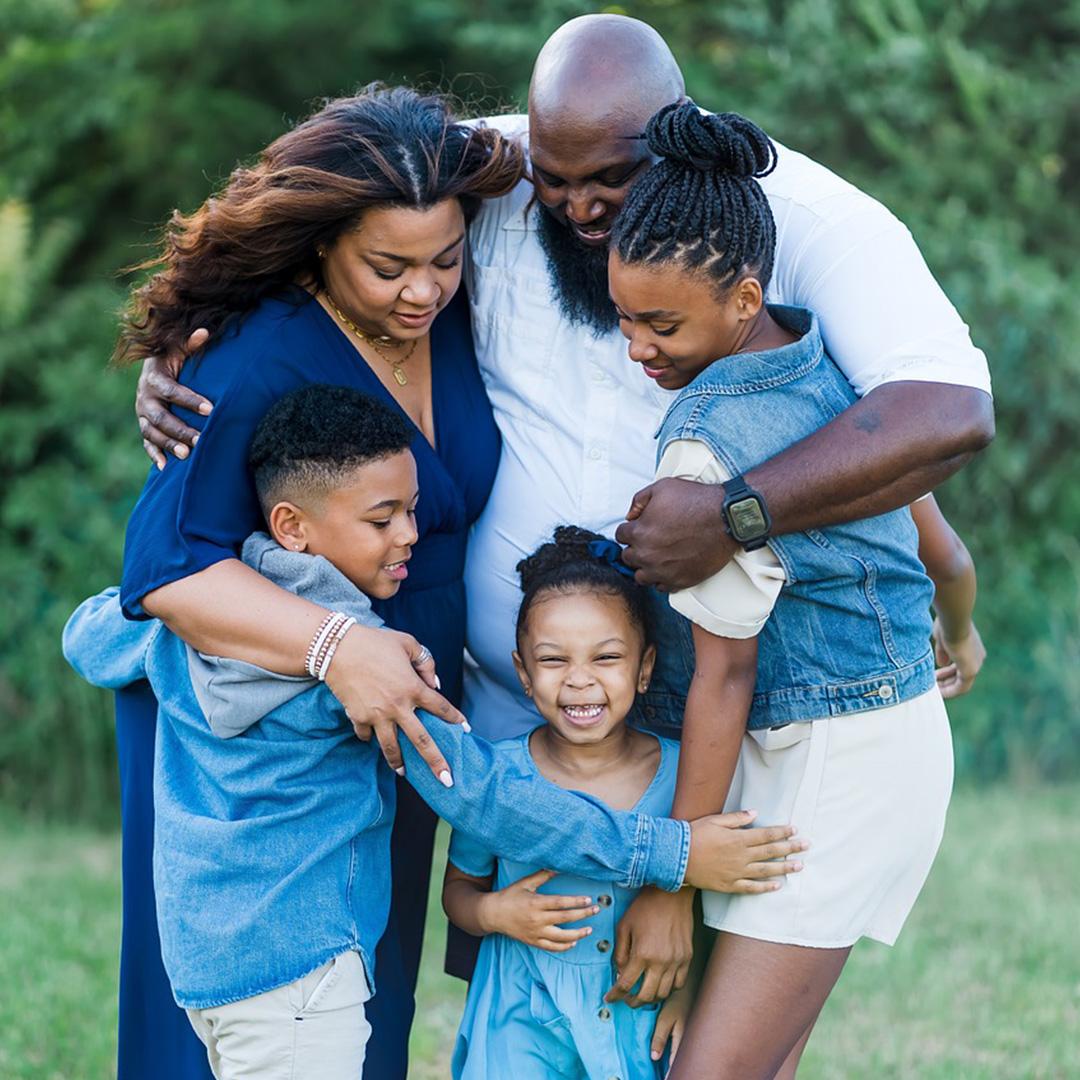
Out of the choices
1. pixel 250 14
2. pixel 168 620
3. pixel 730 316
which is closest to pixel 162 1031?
pixel 168 620

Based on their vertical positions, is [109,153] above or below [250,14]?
below

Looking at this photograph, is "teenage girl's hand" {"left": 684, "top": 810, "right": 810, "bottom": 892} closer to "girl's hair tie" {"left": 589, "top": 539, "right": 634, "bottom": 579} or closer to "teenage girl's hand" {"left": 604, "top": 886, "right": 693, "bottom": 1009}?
"teenage girl's hand" {"left": 604, "top": 886, "right": 693, "bottom": 1009}

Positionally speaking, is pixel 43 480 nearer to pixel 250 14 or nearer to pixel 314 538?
pixel 250 14

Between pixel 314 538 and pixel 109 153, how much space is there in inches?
248

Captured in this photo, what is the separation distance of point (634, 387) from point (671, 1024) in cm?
118

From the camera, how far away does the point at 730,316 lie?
2.62m

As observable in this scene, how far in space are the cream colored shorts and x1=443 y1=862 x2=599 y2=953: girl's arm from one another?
25 centimetres

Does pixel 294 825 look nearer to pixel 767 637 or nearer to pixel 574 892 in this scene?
pixel 574 892

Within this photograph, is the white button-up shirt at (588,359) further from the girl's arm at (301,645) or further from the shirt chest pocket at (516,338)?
the girl's arm at (301,645)

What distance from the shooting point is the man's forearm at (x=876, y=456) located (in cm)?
256

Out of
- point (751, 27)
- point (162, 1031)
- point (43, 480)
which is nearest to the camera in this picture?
point (162, 1031)

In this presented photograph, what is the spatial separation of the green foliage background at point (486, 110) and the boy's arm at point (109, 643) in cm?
414

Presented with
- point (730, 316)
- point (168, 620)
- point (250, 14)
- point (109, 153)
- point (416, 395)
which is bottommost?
point (109, 153)

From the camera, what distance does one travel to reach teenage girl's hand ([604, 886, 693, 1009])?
2785mm
